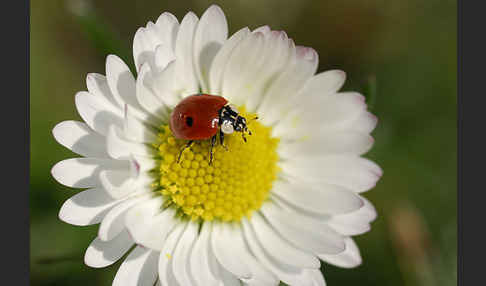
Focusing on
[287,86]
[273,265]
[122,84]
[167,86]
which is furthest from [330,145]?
[122,84]

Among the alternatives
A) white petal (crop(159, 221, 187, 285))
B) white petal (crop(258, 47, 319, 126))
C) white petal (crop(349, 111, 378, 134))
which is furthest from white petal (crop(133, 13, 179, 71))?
white petal (crop(349, 111, 378, 134))

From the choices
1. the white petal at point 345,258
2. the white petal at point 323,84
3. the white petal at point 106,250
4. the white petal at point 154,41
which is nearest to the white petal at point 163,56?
the white petal at point 154,41

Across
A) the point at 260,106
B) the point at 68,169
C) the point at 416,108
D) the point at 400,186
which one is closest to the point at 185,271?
the point at 68,169

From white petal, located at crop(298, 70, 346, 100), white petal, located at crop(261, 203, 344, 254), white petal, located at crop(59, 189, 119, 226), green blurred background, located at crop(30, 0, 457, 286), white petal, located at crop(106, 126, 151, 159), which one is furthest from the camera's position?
green blurred background, located at crop(30, 0, 457, 286)

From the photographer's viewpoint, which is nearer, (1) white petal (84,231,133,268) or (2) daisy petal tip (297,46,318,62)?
(1) white petal (84,231,133,268)

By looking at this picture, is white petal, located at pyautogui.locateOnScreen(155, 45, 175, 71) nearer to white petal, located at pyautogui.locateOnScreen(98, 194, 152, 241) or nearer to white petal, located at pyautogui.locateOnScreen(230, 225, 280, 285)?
white petal, located at pyautogui.locateOnScreen(98, 194, 152, 241)

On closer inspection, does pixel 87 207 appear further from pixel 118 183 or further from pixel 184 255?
pixel 184 255
